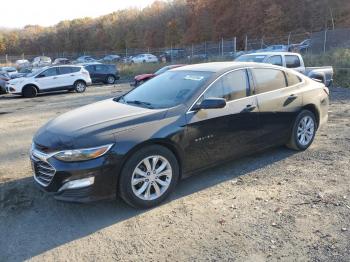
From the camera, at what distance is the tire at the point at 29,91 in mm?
19331

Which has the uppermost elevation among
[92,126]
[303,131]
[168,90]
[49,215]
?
[168,90]

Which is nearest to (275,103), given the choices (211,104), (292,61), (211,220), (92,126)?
(211,104)

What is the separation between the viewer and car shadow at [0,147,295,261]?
4020 millimetres

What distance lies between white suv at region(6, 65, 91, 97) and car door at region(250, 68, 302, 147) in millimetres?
15945

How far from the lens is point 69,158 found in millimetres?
4258

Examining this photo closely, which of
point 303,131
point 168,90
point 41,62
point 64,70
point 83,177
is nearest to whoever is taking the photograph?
point 83,177

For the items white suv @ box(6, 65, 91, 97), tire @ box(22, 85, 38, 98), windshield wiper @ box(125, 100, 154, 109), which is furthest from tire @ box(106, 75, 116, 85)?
windshield wiper @ box(125, 100, 154, 109)

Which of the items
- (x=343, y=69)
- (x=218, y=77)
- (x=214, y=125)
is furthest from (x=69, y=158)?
(x=343, y=69)

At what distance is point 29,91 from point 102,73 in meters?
7.96

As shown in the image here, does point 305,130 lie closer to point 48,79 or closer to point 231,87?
point 231,87

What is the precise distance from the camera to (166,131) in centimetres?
469

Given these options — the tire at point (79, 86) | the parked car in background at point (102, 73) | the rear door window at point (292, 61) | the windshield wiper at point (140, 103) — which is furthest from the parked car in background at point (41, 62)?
the windshield wiper at point (140, 103)

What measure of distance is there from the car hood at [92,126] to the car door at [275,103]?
1.75 m

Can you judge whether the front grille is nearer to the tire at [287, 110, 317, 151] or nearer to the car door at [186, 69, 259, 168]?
the car door at [186, 69, 259, 168]
